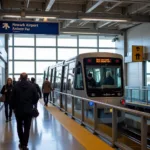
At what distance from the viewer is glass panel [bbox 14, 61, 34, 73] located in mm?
29906

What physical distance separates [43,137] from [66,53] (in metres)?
22.7

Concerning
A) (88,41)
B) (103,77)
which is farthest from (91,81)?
(88,41)

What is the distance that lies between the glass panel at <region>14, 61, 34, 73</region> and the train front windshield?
17.6 metres

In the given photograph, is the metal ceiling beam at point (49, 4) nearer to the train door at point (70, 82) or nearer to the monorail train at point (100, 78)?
the train door at point (70, 82)

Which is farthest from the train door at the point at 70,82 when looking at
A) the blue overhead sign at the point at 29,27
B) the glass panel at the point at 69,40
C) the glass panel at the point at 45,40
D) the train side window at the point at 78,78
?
the glass panel at the point at 69,40

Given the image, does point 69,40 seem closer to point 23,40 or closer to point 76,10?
point 23,40

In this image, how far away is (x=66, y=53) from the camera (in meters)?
30.8

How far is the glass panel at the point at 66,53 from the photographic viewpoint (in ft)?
100

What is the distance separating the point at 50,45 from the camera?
3039cm

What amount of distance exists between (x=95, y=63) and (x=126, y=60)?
13774 millimetres

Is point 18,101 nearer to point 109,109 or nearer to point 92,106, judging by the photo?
point 109,109

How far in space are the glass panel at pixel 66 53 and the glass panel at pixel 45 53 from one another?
0.56m

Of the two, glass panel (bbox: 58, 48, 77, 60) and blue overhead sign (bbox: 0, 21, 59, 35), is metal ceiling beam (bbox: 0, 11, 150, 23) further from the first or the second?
glass panel (bbox: 58, 48, 77, 60)

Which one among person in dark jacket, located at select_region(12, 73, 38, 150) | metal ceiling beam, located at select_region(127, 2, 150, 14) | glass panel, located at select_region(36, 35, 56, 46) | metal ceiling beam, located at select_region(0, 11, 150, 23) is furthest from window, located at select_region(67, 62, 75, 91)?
glass panel, located at select_region(36, 35, 56, 46)
